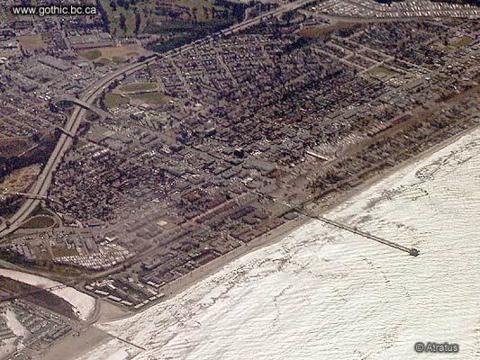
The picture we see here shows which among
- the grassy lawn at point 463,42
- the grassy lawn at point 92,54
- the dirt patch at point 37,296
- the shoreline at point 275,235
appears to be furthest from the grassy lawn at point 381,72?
the dirt patch at point 37,296

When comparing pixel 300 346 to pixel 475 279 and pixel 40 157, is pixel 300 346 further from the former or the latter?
pixel 40 157

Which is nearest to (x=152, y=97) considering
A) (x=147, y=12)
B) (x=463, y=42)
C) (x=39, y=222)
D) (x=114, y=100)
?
(x=114, y=100)

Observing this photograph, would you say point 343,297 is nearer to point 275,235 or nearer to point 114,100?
point 275,235

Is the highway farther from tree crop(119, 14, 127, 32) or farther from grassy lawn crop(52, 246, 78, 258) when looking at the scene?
tree crop(119, 14, 127, 32)

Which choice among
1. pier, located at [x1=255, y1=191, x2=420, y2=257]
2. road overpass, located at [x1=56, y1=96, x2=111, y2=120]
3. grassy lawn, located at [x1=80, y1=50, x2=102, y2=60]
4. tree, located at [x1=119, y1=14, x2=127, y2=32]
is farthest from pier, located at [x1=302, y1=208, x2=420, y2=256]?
tree, located at [x1=119, y1=14, x2=127, y2=32]

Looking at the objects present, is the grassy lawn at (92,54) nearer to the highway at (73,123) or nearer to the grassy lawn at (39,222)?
the highway at (73,123)

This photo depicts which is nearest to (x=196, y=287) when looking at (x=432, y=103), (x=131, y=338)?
(x=131, y=338)
